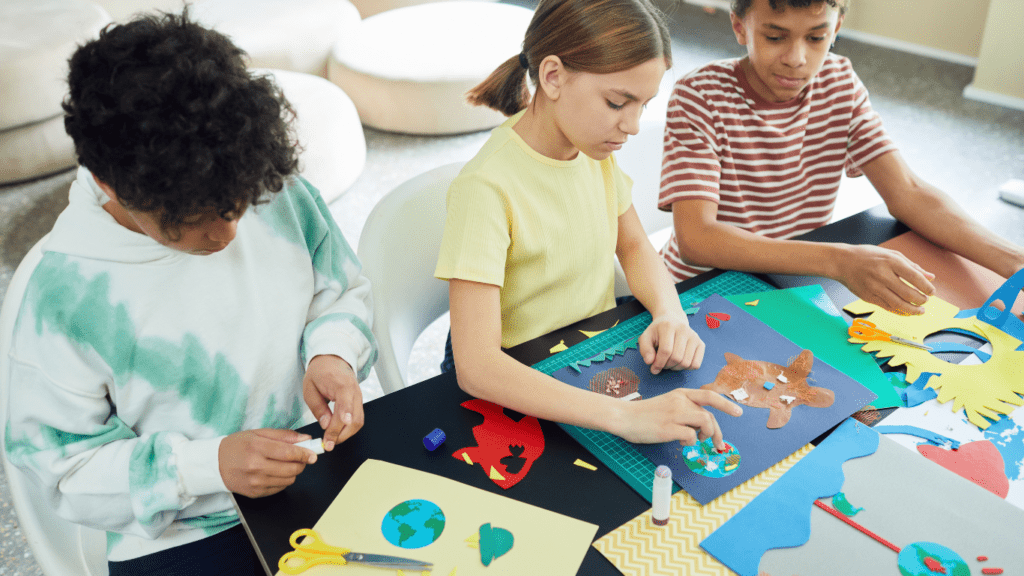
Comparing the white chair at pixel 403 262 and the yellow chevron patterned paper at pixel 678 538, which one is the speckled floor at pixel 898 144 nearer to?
the white chair at pixel 403 262

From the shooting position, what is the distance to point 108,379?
Answer: 0.83m

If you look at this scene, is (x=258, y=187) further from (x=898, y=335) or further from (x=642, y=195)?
(x=642, y=195)

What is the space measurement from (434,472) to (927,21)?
4.12m

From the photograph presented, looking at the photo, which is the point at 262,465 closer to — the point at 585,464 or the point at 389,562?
the point at 389,562

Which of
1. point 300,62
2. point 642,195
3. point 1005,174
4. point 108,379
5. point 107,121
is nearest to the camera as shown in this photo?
point 107,121

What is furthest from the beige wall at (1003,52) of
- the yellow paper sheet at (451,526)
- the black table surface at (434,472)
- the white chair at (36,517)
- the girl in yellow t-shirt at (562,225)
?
the white chair at (36,517)

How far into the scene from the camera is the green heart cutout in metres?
0.71

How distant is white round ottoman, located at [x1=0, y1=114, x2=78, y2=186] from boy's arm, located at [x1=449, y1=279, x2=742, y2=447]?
Result: 251 cm

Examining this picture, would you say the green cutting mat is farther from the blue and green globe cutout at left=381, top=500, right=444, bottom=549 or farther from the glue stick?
the blue and green globe cutout at left=381, top=500, right=444, bottom=549

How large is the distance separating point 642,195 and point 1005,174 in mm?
2135

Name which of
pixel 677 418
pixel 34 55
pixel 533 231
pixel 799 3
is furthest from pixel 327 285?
pixel 34 55

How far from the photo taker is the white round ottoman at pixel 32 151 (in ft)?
8.91

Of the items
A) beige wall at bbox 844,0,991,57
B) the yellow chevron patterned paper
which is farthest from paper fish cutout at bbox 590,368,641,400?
beige wall at bbox 844,0,991,57

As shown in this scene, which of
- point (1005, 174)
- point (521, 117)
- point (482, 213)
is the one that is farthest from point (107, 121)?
point (1005, 174)
